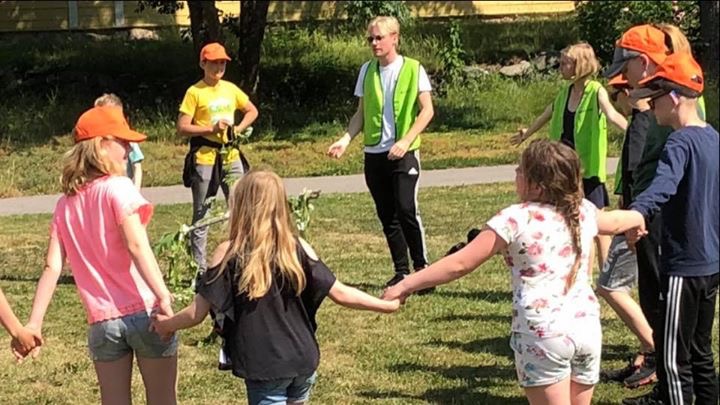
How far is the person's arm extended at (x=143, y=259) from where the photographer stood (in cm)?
442

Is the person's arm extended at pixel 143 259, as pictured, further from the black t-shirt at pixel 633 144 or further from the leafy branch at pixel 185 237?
the black t-shirt at pixel 633 144

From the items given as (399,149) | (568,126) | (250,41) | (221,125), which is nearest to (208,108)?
(221,125)

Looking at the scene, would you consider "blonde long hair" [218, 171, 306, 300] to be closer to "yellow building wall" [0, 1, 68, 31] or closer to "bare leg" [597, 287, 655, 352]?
"bare leg" [597, 287, 655, 352]

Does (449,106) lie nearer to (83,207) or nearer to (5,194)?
(5,194)

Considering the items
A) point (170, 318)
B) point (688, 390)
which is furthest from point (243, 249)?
point (688, 390)

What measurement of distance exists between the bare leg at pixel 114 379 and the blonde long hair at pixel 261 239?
768mm

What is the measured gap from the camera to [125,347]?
456 centimetres

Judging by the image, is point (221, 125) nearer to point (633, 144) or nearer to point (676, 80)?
point (633, 144)

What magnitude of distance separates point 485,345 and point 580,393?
2552 mm

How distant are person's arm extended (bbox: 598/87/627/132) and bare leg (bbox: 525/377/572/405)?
294 centimetres

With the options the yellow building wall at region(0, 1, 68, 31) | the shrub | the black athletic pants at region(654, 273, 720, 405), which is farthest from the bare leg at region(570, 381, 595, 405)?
the yellow building wall at region(0, 1, 68, 31)

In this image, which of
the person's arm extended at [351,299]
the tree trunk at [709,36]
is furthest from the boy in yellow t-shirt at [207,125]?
the tree trunk at [709,36]

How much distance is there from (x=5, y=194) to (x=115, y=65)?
715 cm

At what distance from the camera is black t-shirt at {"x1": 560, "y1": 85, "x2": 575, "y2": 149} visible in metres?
7.22
